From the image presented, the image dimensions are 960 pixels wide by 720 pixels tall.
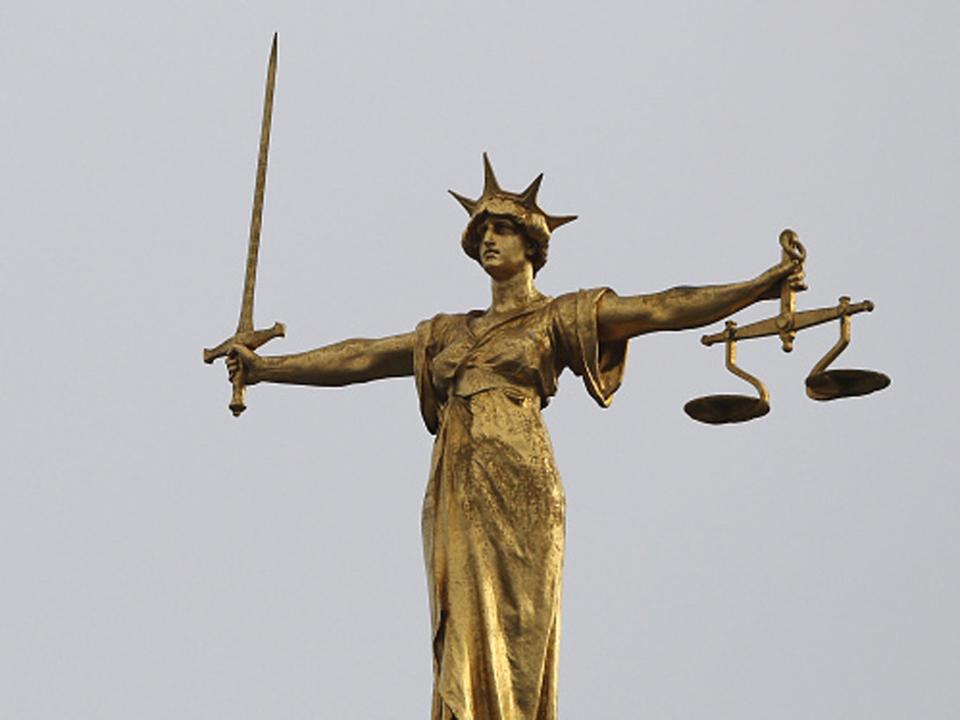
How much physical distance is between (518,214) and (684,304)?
1.05 m

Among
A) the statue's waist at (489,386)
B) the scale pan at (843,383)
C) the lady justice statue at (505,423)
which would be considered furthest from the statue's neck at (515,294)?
the scale pan at (843,383)

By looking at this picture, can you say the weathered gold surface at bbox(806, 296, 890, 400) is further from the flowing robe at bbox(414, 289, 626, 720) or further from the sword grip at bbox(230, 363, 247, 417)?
the sword grip at bbox(230, 363, 247, 417)

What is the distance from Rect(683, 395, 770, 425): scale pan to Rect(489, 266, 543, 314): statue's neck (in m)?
1.05

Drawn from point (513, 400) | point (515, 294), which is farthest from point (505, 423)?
point (515, 294)

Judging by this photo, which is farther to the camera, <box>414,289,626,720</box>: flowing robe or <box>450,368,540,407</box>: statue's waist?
<box>450,368,540,407</box>: statue's waist

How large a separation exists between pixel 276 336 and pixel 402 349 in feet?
2.78

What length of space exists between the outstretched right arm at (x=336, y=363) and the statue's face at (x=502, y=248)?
597 mm

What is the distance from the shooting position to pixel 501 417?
15961 mm

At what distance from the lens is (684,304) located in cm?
1592

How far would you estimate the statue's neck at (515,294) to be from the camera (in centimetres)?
1641

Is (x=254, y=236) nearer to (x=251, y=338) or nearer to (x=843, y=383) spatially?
(x=251, y=338)

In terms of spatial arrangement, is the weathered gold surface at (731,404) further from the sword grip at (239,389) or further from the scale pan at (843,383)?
the sword grip at (239,389)

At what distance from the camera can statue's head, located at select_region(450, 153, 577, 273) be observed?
53.7 feet

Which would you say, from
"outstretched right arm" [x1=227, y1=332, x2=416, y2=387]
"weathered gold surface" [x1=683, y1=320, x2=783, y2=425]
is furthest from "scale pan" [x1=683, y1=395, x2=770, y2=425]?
"outstretched right arm" [x1=227, y1=332, x2=416, y2=387]
